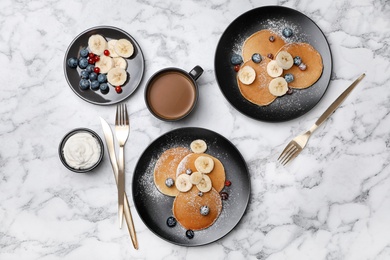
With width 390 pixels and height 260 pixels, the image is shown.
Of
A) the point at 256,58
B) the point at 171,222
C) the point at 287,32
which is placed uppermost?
the point at 287,32

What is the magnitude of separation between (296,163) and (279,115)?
0.55 feet

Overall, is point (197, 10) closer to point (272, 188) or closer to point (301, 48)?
point (301, 48)

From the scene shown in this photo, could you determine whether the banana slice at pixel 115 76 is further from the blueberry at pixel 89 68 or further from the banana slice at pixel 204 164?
the banana slice at pixel 204 164

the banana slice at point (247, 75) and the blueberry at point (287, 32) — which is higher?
the blueberry at point (287, 32)

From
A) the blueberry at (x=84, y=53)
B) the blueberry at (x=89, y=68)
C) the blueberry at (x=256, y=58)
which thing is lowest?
the blueberry at (x=89, y=68)

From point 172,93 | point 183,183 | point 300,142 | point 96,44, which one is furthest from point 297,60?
point 96,44

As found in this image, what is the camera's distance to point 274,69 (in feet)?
6.07

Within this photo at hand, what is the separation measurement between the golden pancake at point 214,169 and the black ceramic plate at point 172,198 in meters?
0.02

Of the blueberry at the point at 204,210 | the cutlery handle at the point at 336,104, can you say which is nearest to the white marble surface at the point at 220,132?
the cutlery handle at the point at 336,104

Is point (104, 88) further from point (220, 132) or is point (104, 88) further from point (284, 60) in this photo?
point (284, 60)

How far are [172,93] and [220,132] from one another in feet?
0.67

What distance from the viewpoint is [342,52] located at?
6.22 feet

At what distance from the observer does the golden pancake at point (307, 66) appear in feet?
6.09

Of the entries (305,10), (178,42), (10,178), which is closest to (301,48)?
(305,10)
